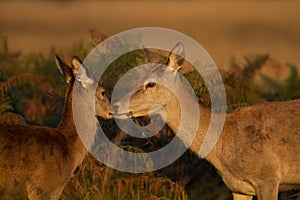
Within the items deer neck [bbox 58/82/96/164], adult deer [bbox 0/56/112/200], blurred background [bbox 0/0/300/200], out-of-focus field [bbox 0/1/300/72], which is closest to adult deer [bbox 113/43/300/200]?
deer neck [bbox 58/82/96/164]

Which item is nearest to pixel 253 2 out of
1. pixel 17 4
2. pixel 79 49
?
pixel 17 4

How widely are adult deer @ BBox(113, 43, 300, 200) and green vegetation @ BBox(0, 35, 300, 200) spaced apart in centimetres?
88

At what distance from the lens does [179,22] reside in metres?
39.2

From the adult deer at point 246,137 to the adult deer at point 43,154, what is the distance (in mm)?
589

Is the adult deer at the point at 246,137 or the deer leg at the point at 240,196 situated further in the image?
the deer leg at the point at 240,196

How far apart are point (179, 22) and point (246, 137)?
91.3 feet

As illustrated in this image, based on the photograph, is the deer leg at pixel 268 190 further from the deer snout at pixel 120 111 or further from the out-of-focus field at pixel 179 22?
the out-of-focus field at pixel 179 22

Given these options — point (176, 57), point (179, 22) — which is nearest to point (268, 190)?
point (176, 57)

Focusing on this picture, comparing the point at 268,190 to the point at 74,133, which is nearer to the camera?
the point at 268,190

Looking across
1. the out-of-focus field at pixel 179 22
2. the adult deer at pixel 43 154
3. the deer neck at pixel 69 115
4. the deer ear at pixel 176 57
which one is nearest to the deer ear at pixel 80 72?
the adult deer at pixel 43 154

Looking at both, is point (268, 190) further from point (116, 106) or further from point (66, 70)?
point (66, 70)

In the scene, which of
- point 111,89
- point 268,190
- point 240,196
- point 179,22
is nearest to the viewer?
point 268,190

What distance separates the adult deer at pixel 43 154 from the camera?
1082 cm

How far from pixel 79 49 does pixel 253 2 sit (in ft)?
114
